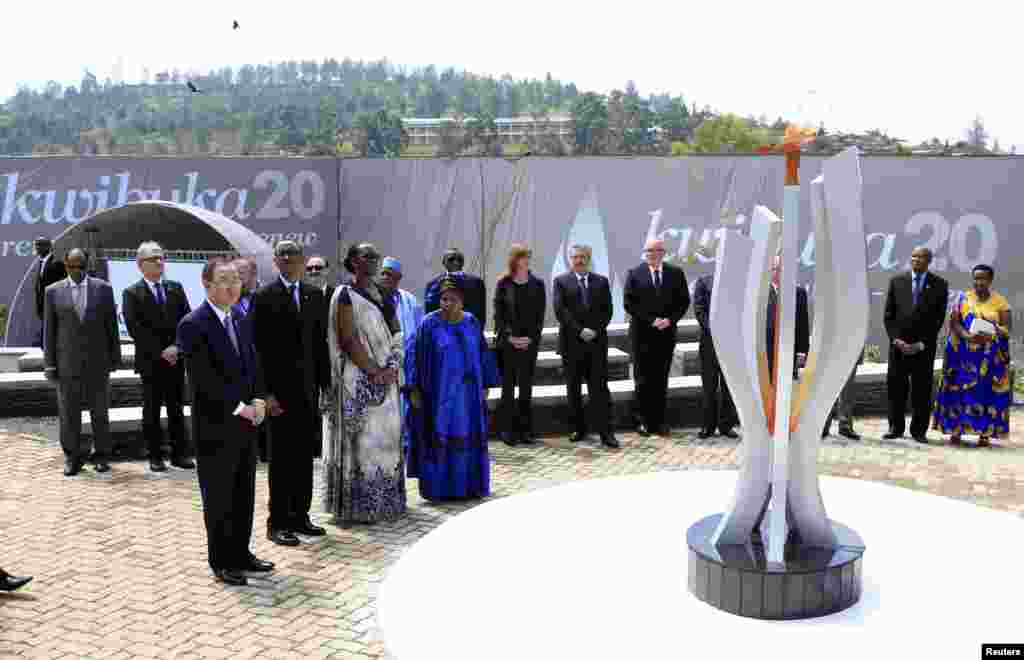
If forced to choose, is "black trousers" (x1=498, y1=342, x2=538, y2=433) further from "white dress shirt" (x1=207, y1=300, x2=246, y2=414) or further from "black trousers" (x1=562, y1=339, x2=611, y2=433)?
"white dress shirt" (x1=207, y1=300, x2=246, y2=414)

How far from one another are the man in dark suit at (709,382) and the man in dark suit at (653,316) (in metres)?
0.22

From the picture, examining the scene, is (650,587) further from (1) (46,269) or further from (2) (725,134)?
(2) (725,134)

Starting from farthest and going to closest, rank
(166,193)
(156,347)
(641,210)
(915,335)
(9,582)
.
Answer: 1. (166,193)
2. (641,210)
3. (915,335)
4. (156,347)
5. (9,582)

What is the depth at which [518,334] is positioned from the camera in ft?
29.1

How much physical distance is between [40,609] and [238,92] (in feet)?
359

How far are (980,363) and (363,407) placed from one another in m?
5.52

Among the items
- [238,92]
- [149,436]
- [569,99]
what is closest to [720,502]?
[149,436]

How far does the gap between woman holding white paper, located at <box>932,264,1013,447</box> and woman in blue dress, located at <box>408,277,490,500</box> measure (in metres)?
4.44

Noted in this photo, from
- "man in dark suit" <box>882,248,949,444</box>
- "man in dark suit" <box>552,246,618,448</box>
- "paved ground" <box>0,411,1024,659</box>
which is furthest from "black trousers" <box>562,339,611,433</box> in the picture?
"man in dark suit" <box>882,248,949,444</box>

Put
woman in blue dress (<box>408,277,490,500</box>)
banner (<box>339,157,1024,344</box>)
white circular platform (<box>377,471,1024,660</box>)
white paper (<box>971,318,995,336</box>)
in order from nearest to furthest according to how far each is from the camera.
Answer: white circular platform (<box>377,471,1024,660</box>), woman in blue dress (<box>408,277,490,500</box>), white paper (<box>971,318,995,336</box>), banner (<box>339,157,1024,344</box>)

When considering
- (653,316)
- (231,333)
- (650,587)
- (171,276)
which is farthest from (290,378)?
(171,276)

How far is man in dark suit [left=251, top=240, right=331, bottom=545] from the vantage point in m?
5.90

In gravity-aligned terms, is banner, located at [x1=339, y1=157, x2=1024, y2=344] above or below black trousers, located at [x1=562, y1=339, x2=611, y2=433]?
above

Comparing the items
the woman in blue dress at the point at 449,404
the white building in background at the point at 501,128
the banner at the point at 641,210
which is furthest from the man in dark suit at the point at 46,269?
the white building in background at the point at 501,128
